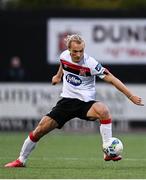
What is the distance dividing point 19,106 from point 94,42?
151 inches

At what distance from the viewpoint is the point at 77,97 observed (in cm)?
1447

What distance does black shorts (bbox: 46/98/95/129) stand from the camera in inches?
568

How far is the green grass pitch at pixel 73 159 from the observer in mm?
13242

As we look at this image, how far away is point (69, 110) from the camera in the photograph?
14.5 meters

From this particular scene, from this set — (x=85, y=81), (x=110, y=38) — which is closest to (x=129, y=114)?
(x=110, y=38)

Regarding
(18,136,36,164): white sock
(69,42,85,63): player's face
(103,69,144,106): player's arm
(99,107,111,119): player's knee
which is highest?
(69,42,85,63): player's face

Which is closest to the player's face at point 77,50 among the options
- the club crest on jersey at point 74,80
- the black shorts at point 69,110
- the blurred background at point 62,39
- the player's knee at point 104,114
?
the club crest on jersey at point 74,80

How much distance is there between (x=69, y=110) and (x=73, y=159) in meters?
2.26

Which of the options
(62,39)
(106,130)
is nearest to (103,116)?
(106,130)

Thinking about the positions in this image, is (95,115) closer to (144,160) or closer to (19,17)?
(144,160)

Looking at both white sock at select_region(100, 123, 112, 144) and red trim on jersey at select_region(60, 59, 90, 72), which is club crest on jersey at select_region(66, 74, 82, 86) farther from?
white sock at select_region(100, 123, 112, 144)

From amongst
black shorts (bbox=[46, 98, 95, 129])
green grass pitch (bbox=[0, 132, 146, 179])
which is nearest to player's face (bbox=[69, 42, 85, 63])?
black shorts (bbox=[46, 98, 95, 129])

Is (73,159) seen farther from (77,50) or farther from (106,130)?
(77,50)

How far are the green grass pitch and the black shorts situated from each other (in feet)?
2.55
